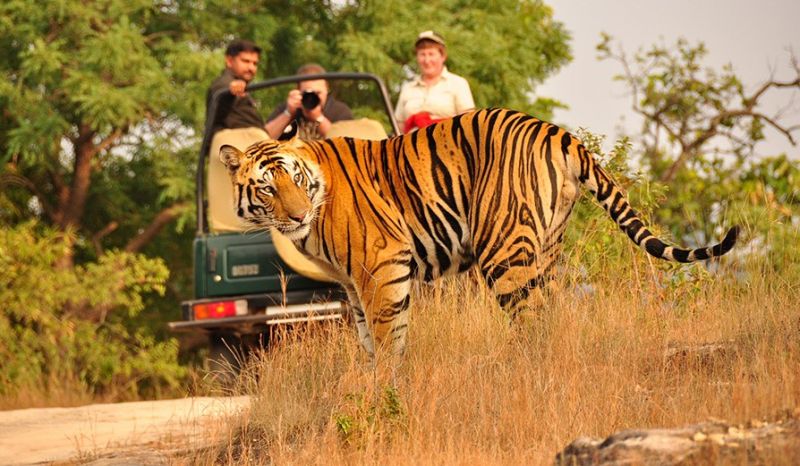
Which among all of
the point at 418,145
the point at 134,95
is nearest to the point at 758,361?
the point at 418,145

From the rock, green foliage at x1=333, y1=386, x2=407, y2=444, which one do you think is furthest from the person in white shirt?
the rock

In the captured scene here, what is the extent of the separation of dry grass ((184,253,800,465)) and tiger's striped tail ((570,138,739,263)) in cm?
57

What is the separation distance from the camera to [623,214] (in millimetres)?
7133

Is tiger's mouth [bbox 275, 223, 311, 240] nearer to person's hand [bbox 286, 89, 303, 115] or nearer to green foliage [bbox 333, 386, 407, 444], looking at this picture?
green foliage [bbox 333, 386, 407, 444]

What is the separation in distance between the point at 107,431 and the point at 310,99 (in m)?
3.03

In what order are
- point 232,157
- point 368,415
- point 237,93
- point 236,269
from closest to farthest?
1. point 368,415
2. point 232,157
3. point 237,93
4. point 236,269

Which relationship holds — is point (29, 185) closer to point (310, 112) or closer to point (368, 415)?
point (310, 112)

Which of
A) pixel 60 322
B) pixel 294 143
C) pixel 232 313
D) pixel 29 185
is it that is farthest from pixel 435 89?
pixel 29 185

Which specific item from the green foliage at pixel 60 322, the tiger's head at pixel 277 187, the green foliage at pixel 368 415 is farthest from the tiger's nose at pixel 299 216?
the green foliage at pixel 60 322

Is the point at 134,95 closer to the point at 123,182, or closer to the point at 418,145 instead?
the point at 123,182

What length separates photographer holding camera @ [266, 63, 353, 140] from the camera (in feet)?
34.3

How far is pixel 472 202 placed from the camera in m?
7.51

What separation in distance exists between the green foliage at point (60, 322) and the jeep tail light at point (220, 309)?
5626 mm

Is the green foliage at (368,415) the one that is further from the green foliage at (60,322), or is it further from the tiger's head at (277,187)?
the green foliage at (60,322)
